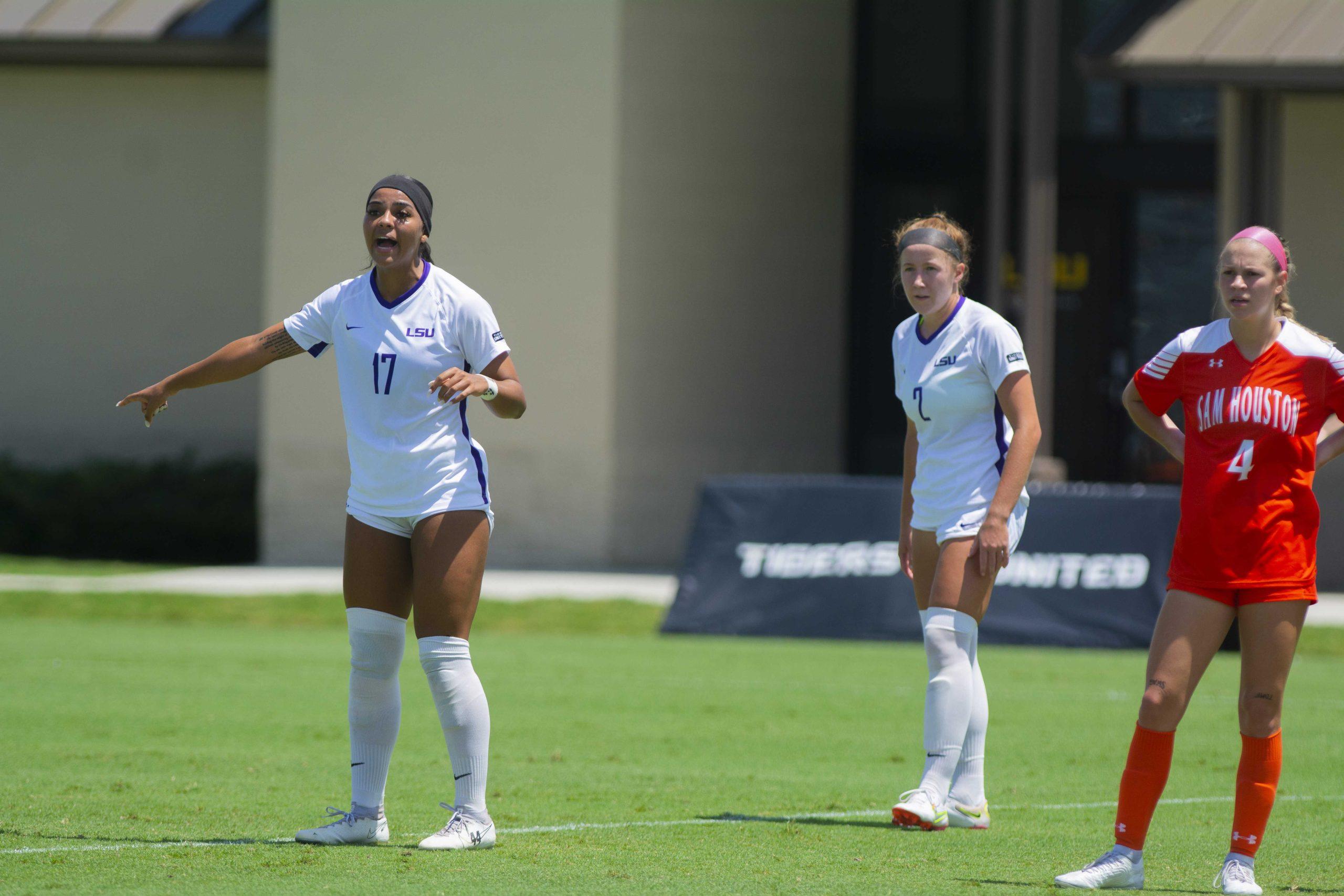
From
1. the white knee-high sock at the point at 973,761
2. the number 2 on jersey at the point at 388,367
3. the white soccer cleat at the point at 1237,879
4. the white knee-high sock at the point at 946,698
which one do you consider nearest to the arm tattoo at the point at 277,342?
the number 2 on jersey at the point at 388,367

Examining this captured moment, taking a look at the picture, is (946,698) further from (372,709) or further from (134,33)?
(134,33)

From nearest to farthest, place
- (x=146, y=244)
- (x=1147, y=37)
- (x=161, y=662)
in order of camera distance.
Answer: (x=161, y=662), (x=1147, y=37), (x=146, y=244)

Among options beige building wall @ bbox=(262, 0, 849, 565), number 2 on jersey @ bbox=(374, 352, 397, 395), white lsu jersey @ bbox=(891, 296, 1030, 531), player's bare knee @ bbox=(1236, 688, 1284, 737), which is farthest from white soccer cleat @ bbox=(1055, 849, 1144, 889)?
beige building wall @ bbox=(262, 0, 849, 565)

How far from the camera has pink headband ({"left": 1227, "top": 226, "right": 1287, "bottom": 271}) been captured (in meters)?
5.45

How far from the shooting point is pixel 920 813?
256 inches

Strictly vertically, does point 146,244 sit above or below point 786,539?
above

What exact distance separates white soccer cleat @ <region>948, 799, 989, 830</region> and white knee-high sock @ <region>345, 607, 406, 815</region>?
7.02ft

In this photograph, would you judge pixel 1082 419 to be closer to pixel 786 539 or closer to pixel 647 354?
pixel 647 354

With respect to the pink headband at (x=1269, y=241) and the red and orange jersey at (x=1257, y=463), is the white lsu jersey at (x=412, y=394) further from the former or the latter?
the pink headband at (x=1269, y=241)

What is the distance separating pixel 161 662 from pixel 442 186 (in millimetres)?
8457

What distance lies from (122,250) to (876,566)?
39.4 ft

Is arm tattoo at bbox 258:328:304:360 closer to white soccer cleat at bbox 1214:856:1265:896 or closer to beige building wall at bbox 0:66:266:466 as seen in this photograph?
white soccer cleat at bbox 1214:856:1265:896

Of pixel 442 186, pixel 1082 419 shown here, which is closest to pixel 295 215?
pixel 442 186

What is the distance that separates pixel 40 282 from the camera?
72.0ft
